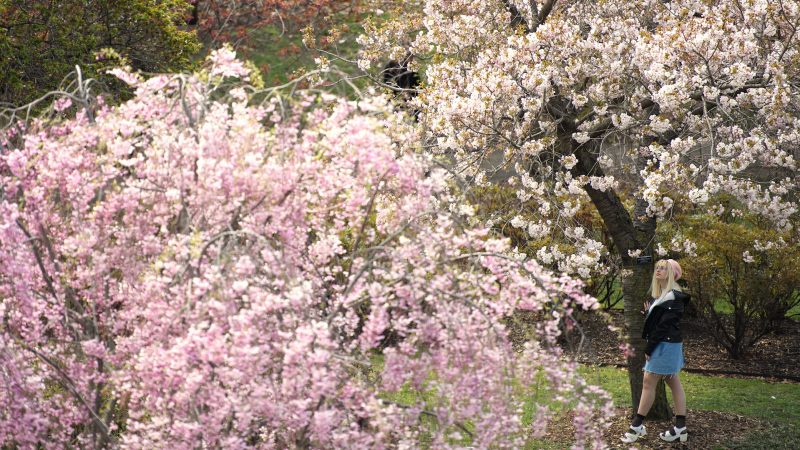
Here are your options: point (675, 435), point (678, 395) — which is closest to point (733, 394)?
point (675, 435)

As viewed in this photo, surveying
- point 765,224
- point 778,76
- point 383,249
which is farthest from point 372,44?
point 383,249

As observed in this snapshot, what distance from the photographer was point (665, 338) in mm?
7312

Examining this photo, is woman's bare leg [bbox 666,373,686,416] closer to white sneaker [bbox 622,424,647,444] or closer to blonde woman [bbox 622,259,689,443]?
blonde woman [bbox 622,259,689,443]

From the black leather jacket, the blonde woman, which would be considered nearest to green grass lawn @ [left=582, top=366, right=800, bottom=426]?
the blonde woman

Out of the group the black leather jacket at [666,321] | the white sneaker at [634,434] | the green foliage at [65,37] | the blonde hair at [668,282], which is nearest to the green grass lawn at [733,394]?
the white sneaker at [634,434]

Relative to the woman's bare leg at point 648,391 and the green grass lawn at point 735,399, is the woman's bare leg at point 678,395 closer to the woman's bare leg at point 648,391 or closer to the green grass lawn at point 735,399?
the woman's bare leg at point 648,391

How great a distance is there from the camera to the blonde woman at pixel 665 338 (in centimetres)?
730

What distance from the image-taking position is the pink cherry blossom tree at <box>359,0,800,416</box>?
249 inches

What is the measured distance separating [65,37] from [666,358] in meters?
8.84

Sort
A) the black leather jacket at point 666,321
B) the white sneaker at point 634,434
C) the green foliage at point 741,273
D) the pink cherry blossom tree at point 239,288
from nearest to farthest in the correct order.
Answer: the pink cherry blossom tree at point 239,288
the black leather jacket at point 666,321
the white sneaker at point 634,434
the green foliage at point 741,273

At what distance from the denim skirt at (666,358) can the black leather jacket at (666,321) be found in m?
0.04

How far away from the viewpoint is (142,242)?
4.19m

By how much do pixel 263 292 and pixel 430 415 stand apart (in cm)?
115

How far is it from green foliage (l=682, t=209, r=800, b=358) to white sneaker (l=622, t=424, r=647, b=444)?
3274mm
